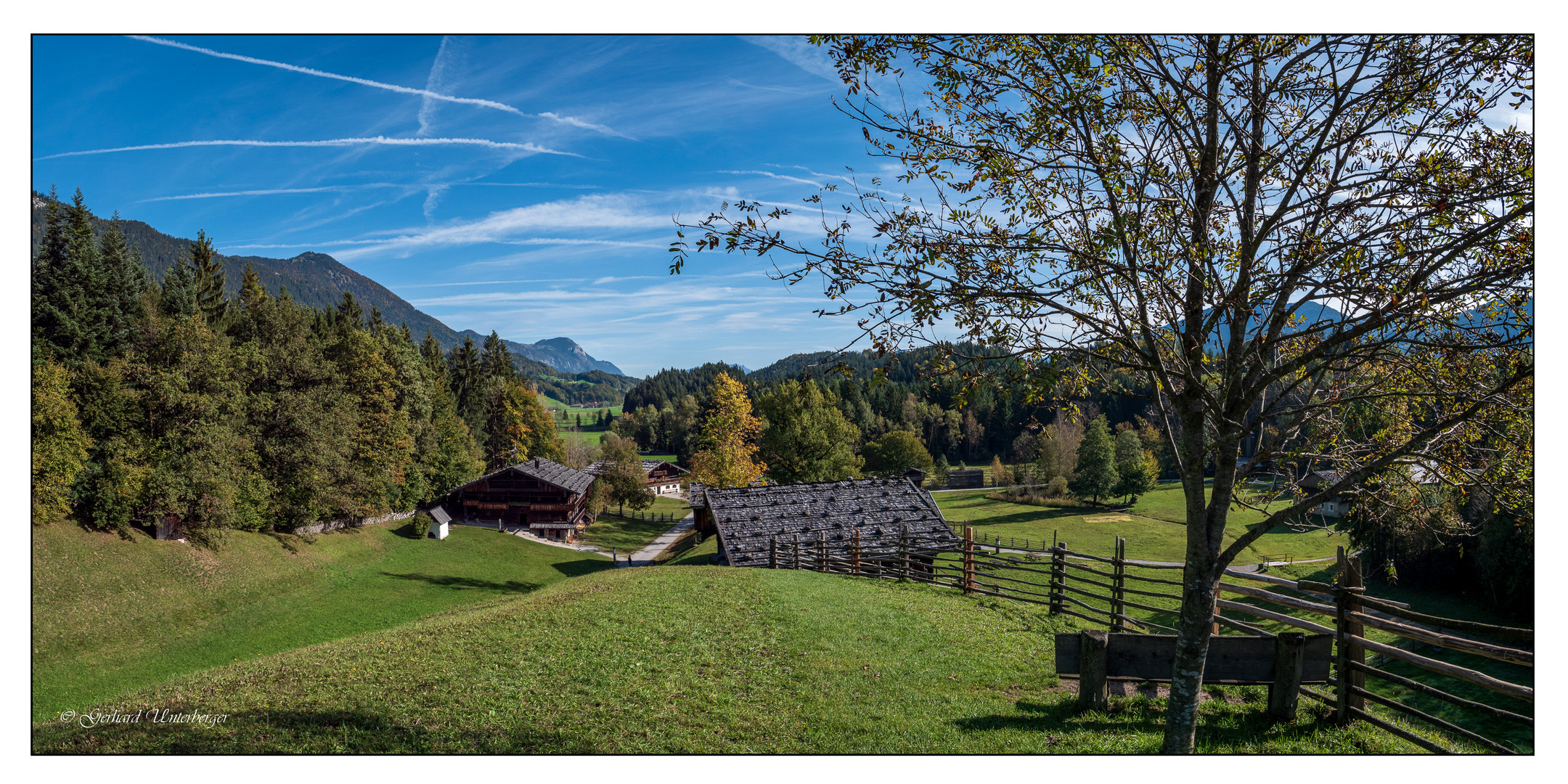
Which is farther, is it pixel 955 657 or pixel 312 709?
pixel 955 657

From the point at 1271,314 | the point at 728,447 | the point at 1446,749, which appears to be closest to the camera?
the point at 1271,314

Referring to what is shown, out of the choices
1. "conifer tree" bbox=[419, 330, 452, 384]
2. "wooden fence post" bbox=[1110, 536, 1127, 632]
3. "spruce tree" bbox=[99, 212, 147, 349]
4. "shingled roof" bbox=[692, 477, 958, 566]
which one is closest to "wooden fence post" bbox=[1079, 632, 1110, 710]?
"wooden fence post" bbox=[1110, 536, 1127, 632]

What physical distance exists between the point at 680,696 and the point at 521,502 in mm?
36679

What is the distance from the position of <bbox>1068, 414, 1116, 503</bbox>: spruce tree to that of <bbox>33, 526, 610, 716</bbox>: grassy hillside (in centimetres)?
3869

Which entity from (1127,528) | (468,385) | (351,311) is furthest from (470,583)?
(1127,528)

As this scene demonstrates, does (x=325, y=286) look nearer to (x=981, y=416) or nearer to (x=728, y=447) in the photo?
(x=728, y=447)

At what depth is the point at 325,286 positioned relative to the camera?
300 ft

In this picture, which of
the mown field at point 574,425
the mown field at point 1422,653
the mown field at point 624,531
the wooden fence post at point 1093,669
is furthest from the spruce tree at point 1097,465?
the wooden fence post at point 1093,669

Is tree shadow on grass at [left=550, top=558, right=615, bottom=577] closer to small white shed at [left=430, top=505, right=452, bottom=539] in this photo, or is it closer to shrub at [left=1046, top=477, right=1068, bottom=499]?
small white shed at [left=430, top=505, right=452, bottom=539]

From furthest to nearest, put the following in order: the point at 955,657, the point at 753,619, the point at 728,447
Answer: the point at 728,447 < the point at 753,619 < the point at 955,657

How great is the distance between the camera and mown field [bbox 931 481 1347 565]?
36.2 m

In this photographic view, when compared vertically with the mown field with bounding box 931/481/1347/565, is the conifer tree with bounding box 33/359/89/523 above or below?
above

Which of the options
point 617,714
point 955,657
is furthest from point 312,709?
point 955,657

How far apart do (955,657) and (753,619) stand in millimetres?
3773
